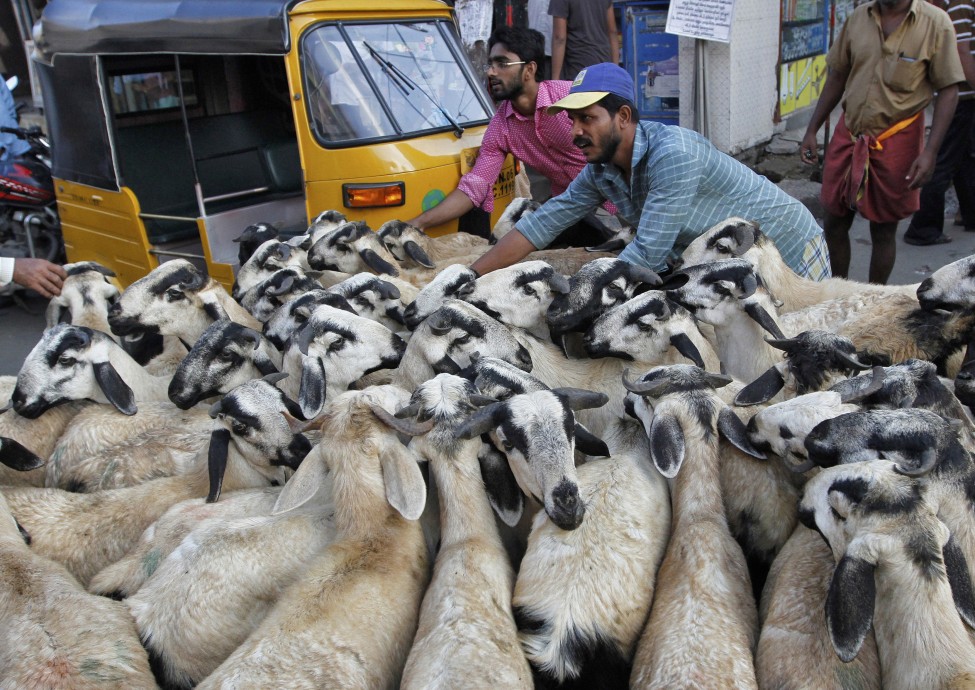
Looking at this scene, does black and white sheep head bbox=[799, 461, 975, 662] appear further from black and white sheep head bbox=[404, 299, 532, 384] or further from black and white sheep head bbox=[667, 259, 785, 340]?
black and white sheep head bbox=[404, 299, 532, 384]

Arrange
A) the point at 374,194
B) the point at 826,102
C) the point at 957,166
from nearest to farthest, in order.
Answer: the point at 374,194 < the point at 826,102 < the point at 957,166

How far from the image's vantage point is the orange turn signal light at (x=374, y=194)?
236 inches

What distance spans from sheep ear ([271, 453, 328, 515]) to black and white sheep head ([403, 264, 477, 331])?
1.33 m

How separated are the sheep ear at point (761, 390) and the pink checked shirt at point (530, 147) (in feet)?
10.2

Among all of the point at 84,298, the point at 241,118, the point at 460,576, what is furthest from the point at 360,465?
the point at 241,118

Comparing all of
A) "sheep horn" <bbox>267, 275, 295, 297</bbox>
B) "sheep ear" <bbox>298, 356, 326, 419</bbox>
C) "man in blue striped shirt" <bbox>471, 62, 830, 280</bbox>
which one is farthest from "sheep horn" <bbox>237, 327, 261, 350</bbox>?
"man in blue striped shirt" <bbox>471, 62, 830, 280</bbox>

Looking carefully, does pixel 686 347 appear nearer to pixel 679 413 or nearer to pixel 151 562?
pixel 679 413

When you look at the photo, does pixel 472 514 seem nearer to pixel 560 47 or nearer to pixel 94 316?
pixel 94 316

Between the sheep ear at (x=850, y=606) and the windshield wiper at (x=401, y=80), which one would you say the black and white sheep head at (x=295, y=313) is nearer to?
the windshield wiper at (x=401, y=80)

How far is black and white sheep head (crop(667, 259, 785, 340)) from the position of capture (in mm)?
3816

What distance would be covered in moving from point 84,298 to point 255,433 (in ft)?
7.24

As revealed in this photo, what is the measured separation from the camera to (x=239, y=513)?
3.26 meters

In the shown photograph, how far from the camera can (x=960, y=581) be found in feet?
7.41

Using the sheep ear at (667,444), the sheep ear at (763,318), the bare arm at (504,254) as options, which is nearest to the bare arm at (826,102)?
the bare arm at (504,254)
